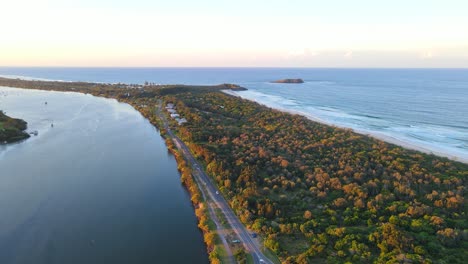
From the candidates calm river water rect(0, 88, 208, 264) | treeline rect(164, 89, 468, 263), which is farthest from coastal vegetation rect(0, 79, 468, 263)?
calm river water rect(0, 88, 208, 264)

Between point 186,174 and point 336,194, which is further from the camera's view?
point 186,174

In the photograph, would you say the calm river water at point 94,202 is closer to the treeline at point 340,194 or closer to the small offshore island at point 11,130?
the small offshore island at point 11,130

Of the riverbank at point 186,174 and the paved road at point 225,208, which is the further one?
the riverbank at point 186,174

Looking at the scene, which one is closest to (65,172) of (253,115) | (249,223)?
(249,223)

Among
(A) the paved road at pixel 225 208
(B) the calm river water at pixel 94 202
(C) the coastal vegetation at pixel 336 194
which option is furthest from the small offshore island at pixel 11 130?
(C) the coastal vegetation at pixel 336 194

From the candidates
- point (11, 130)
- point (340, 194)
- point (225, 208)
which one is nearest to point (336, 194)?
point (340, 194)

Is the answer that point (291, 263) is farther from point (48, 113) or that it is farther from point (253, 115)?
point (48, 113)

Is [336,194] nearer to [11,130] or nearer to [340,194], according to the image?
[340,194]
